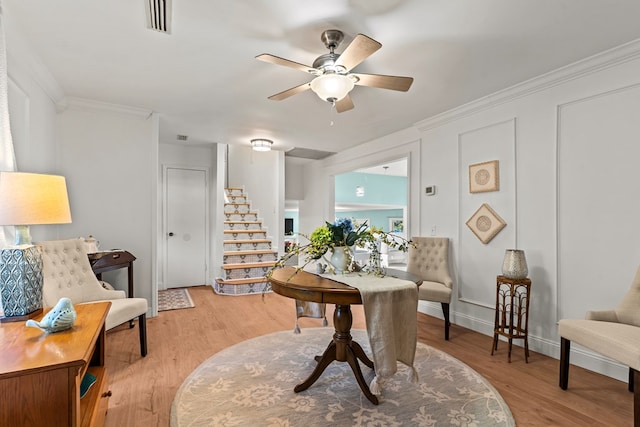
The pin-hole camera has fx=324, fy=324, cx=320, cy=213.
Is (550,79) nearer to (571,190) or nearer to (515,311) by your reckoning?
(571,190)

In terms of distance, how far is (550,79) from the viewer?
111 inches

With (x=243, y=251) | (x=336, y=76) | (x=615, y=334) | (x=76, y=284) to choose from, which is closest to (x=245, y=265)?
(x=243, y=251)

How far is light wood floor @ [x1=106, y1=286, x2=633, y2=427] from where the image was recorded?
200 cm

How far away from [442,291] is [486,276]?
0.55 m

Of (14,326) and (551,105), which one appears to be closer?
(14,326)

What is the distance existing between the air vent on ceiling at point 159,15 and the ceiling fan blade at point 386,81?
123cm

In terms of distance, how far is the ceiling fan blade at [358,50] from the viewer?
71.4 inches

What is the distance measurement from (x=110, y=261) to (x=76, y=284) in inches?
25.0

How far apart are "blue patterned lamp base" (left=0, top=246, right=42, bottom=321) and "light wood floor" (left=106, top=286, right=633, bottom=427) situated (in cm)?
83

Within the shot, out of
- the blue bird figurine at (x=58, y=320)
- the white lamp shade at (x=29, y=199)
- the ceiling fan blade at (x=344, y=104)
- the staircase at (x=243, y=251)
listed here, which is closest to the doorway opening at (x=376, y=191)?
the staircase at (x=243, y=251)

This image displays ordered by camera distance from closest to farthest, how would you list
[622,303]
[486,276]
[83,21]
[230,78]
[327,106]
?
1. [83,21]
2. [622,303]
3. [230,78]
4. [486,276]
5. [327,106]

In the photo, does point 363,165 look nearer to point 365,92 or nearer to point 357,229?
point 365,92

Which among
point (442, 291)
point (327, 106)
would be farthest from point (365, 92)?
point (442, 291)

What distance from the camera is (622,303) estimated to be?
7.60 feet
